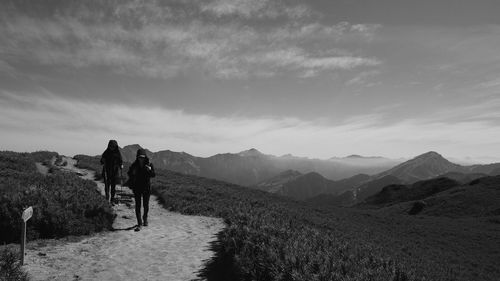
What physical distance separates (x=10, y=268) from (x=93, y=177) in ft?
82.2

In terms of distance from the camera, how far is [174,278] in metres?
9.25

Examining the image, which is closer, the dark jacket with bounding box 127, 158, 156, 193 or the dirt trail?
the dirt trail

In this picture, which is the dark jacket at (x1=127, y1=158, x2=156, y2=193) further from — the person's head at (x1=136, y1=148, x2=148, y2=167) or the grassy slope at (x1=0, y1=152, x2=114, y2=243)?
the grassy slope at (x1=0, y1=152, x2=114, y2=243)

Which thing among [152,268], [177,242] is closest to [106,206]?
[177,242]

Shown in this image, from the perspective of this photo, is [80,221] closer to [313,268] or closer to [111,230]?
[111,230]

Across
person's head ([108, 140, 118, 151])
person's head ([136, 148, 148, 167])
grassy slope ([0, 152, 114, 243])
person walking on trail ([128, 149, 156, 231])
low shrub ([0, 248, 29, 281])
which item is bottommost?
low shrub ([0, 248, 29, 281])

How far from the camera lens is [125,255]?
10836 mm

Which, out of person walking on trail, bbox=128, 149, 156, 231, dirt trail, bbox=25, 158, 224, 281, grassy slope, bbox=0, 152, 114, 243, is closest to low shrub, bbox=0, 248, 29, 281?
dirt trail, bbox=25, 158, 224, 281

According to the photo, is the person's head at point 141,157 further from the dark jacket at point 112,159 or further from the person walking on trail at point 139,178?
the dark jacket at point 112,159

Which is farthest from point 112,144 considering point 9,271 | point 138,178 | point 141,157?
point 9,271

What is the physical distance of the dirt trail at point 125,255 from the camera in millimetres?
9250

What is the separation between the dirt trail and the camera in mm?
9250

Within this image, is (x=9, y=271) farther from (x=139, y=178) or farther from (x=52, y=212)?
(x=139, y=178)

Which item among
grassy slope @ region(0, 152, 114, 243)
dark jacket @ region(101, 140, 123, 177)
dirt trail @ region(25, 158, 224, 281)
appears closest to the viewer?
dirt trail @ region(25, 158, 224, 281)
